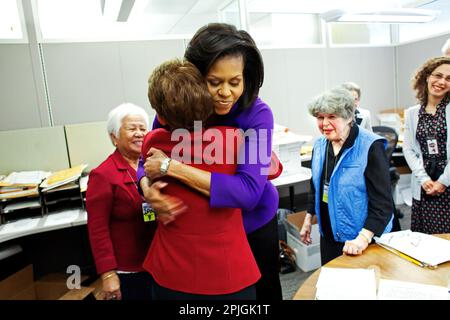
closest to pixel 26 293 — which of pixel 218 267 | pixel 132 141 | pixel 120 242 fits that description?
pixel 120 242

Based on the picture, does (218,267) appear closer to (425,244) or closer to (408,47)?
(425,244)

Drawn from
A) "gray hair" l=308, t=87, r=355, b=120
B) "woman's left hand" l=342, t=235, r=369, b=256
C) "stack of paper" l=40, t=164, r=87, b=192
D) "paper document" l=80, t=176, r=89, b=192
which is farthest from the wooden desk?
"stack of paper" l=40, t=164, r=87, b=192

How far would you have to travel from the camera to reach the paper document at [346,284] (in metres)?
0.99

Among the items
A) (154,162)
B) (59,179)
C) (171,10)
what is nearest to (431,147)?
(154,162)

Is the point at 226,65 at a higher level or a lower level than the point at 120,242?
higher

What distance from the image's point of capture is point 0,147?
256cm

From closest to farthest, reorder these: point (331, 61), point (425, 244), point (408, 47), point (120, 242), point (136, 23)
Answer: point (425, 244), point (120, 242), point (331, 61), point (408, 47), point (136, 23)

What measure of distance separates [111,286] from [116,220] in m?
0.27

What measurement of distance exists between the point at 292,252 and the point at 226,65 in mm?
2276

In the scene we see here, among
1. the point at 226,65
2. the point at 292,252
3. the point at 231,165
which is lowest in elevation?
the point at 292,252

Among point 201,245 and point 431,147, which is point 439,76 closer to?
point 431,147

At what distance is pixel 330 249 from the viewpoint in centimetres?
163

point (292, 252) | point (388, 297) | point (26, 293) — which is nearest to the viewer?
point (388, 297)

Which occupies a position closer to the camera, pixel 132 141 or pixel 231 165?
pixel 231 165
